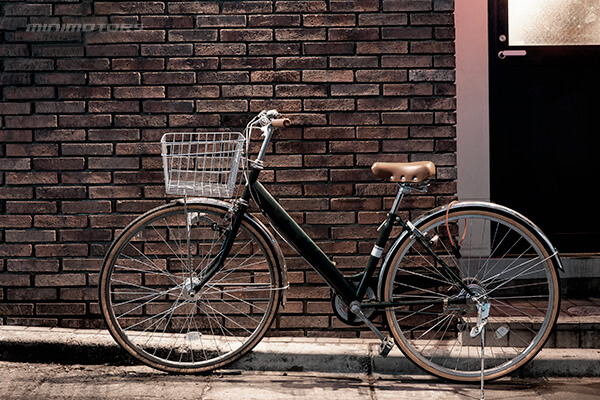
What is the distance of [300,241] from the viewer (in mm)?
4316

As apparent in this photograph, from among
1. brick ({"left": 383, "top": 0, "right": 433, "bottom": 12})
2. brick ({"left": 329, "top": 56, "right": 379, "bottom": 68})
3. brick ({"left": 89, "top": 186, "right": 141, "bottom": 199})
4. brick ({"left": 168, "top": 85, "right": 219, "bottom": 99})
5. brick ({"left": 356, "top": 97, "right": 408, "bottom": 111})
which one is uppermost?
brick ({"left": 383, "top": 0, "right": 433, "bottom": 12})

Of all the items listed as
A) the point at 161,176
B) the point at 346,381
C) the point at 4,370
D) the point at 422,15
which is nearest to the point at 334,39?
the point at 422,15

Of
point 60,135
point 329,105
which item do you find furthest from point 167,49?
point 329,105

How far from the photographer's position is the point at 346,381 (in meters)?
4.36

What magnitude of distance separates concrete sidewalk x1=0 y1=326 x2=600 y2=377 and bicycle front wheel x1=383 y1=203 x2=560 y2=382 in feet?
0.69

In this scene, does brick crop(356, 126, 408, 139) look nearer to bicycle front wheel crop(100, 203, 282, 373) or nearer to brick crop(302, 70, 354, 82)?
brick crop(302, 70, 354, 82)

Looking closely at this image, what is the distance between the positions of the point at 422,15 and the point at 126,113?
217 centimetres

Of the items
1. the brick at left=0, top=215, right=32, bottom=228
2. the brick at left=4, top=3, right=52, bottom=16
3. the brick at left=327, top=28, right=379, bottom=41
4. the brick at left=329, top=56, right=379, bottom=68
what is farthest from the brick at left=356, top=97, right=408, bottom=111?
the brick at left=0, top=215, right=32, bottom=228

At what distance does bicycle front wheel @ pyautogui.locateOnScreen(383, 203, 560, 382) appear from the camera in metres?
4.19

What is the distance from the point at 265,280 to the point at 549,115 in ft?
9.09

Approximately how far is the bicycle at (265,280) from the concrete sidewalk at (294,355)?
154 mm

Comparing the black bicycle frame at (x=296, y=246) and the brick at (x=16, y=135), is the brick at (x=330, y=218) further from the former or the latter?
the brick at (x=16, y=135)

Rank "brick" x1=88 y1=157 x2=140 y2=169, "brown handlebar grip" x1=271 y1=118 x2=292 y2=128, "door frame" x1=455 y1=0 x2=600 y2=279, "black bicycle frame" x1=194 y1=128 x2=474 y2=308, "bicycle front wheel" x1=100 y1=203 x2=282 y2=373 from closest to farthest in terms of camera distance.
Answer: "brown handlebar grip" x1=271 y1=118 x2=292 y2=128 < "black bicycle frame" x1=194 y1=128 x2=474 y2=308 < "bicycle front wheel" x1=100 y1=203 x2=282 y2=373 < "brick" x1=88 y1=157 x2=140 y2=169 < "door frame" x1=455 y1=0 x2=600 y2=279

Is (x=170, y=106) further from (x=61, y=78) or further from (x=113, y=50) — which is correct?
(x=61, y=78)
